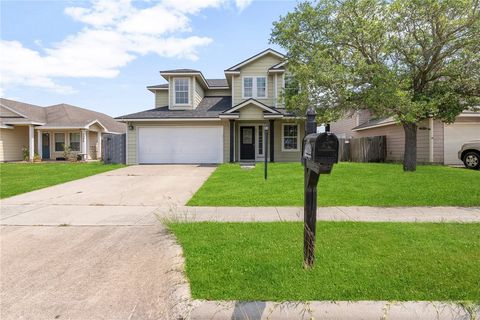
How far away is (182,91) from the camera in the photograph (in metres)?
19.4

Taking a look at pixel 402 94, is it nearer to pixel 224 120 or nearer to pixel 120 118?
pixel 224 120

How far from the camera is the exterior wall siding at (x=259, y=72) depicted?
18750 mm

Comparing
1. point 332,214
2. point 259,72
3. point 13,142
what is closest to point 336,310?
point 332,214

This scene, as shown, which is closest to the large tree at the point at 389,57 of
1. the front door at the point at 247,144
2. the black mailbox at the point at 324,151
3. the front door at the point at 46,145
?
the front door at the point at 247,144

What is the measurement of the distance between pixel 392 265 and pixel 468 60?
407 inches

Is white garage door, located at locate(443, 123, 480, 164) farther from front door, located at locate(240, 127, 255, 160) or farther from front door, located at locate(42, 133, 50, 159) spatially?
front door, located at locate(42, 133, 50, 159)

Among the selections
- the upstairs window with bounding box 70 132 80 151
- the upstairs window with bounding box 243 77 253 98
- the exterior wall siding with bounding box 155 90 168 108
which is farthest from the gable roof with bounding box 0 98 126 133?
the upstairs window with bounding box 243 77 253 98

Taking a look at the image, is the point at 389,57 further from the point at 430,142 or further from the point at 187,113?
the point at 187,113

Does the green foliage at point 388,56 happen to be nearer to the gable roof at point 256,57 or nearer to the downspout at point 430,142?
the downspout at point 430,142

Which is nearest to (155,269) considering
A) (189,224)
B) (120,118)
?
(189,224)

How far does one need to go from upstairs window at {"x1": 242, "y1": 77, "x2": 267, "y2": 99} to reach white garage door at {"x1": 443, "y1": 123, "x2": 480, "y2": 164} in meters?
10.4

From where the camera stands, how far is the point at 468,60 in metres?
10.3

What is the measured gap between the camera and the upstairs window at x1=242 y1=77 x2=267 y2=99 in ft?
61.8

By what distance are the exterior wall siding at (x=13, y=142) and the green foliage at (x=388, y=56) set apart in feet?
75.8
